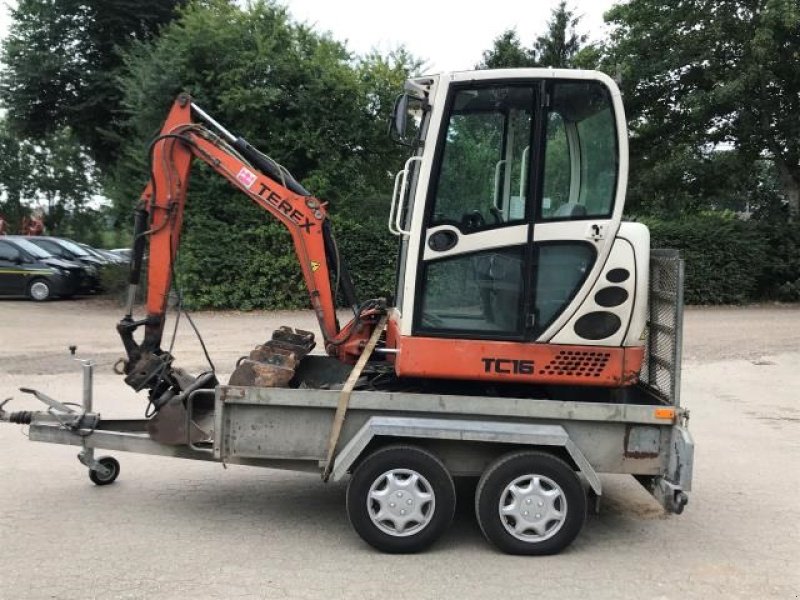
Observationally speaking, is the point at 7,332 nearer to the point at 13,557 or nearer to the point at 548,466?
the point at 13,557

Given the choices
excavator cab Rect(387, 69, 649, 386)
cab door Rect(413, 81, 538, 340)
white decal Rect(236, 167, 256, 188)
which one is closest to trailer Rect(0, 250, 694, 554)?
excavator cab Rect(387, 69, 649, 386)

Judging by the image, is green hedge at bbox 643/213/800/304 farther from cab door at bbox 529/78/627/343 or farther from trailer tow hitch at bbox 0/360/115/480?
trailer tow hitch at bbox 0/360/115/480

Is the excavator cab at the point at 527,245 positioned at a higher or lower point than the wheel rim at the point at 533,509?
higher

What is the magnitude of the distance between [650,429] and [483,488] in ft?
3.61

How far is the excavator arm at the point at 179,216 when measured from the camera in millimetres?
5293

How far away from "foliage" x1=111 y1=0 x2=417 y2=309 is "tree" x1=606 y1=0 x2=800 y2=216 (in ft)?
21.2

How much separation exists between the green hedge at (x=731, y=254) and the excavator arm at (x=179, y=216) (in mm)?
14009

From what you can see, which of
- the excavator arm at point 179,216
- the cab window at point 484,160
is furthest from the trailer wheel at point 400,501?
the cab window at point 484,160

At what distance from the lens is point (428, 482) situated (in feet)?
14.5

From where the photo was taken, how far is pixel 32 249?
18922 mm

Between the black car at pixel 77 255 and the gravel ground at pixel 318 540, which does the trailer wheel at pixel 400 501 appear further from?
the black car at pixel 77 255

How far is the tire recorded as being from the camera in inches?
725

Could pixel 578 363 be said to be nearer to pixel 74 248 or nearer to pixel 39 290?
pixel 39 290

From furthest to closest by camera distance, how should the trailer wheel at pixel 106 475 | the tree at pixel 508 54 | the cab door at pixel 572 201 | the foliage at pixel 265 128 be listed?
the tree at pixel 508 54 → the foliage at pixel 265 128 → the trailer wheel at pixel 106 475 → the cab door at pixel 572 201
